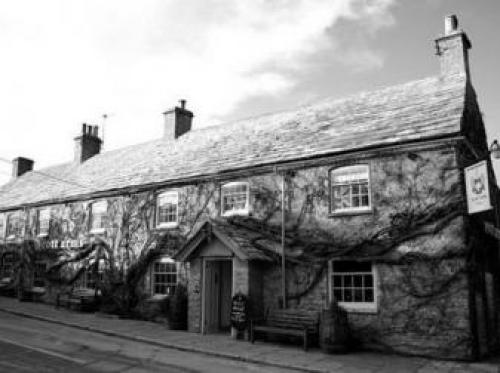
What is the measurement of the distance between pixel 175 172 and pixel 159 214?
6.28ft

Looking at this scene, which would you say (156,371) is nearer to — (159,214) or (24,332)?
(24,332)

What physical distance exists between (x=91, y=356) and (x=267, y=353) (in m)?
4.51

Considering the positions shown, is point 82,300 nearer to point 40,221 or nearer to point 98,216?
point 98,216

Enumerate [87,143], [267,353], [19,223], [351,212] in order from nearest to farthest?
[267,353]
[351,212]
[19,223]
[87,143]

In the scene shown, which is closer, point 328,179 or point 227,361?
point 227,361

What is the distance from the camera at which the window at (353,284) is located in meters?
13.8

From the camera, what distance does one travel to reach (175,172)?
795 inches

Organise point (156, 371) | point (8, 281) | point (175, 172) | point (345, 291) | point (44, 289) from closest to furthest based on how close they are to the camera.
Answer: point (156, 371) → point (345, 291) → point (175, 172) → point (44, 289) → point (8, 281)

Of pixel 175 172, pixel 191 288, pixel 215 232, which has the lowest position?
pixel 191 288

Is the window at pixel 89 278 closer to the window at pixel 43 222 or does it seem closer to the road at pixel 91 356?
the window at pixel 43 222

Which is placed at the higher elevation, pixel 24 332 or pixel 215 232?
pixel 215 232

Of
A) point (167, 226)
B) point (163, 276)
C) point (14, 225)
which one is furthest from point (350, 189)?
point (14, 225)

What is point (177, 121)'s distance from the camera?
25.2 m

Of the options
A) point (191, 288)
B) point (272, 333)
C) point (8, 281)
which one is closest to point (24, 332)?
point (191, 288)
